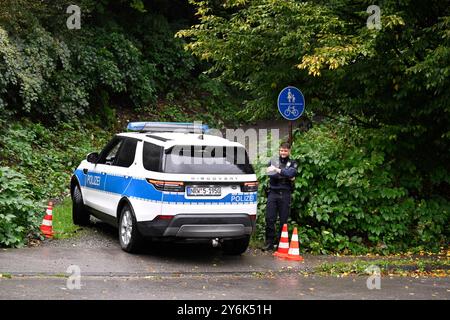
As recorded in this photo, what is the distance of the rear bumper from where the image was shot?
9062 mm

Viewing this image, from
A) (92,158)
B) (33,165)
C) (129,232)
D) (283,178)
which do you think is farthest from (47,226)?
(33,165)

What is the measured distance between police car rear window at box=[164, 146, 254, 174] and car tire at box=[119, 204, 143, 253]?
1.04 metres

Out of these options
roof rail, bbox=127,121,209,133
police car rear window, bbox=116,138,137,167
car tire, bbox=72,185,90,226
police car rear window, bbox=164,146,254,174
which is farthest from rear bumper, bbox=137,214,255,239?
car tire, bbox=72,185,90,226

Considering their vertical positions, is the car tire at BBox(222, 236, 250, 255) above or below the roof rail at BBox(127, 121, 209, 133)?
below

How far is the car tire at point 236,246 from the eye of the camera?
1008cm

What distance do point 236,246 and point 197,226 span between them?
1.31 m

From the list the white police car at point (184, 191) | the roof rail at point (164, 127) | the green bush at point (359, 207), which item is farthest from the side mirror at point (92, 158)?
the green bush at point (359, 207)

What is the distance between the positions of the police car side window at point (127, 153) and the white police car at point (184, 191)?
22 millimetres

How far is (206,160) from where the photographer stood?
30.7 feet

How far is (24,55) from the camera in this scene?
58.3 ft

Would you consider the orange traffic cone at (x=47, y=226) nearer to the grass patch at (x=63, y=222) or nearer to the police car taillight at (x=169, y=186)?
the grass patch at (x=63, y=222)

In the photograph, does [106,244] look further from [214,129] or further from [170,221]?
[214,129]

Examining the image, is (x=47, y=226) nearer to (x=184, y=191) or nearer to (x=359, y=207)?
(x=184, y=191)
